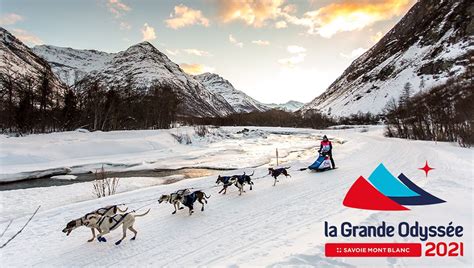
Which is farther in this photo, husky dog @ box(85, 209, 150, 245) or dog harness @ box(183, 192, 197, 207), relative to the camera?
dog harness @ box(183, 192, 197, 207)

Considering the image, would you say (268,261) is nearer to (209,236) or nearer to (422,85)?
(209,236)

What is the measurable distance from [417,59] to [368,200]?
165794 millimetres

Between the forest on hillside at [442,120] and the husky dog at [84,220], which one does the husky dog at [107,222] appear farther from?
the forest on hillside at [442,120]

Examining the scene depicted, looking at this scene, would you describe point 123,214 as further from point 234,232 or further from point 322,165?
point 322,165

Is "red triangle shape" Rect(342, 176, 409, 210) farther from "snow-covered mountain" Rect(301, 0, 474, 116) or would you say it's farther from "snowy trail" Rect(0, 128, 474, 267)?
"snow-covered mountain" Rect(301, 0, 474, 116)

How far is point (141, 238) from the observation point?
21.8 feet

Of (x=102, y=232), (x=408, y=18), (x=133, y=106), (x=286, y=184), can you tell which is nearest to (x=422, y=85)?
(x=408, y=18)

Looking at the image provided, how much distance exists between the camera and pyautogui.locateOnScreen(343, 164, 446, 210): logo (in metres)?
7.70

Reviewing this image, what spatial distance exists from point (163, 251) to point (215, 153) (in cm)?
2082

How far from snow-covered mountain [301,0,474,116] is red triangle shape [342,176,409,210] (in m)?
125

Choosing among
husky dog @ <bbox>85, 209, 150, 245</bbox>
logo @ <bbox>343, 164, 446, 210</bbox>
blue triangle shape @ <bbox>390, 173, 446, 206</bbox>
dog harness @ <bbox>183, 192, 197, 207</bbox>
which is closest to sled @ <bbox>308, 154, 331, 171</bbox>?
logo @ <bbox>343, 164, 446, 210</bbox>

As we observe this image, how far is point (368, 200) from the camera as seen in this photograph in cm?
839

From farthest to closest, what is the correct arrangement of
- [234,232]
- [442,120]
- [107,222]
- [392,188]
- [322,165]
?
[442,120], [322,165], [392,188], [234,232], [107,222]

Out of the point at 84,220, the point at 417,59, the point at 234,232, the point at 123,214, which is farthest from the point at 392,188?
the point at 417,59
